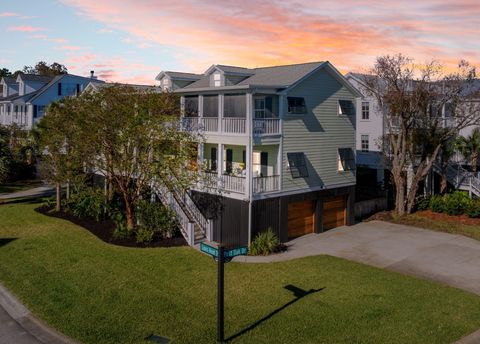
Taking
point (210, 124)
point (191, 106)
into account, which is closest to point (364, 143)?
point (191, 106)

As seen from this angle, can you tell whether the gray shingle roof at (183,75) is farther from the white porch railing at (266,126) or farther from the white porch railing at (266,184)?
the white porch railing at (266,184)

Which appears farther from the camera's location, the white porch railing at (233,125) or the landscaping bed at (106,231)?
the white porch railing at (233,125)

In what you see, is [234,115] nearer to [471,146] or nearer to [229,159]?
[229,159]

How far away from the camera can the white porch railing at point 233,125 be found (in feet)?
83.3

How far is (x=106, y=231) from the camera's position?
27.1 meters

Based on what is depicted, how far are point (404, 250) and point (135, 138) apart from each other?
50.3 feet

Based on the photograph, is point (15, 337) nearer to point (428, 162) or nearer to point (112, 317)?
point (112, 317)

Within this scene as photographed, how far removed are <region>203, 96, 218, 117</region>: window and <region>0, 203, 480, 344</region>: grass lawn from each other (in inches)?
342

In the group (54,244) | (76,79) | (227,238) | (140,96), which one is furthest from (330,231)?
(76,79)

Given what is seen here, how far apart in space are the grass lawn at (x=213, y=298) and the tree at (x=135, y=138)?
4218 millimetres

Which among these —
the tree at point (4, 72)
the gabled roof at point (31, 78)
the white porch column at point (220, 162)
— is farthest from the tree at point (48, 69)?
the white porch column at point (220, 162)

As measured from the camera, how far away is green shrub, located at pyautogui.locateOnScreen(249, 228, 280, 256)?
77.5 feet

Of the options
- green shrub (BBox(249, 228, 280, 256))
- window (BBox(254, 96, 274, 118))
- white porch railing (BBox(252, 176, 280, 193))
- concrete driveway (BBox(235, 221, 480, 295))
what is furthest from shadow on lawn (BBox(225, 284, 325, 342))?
window (BBox(254, 96, 274, 118))

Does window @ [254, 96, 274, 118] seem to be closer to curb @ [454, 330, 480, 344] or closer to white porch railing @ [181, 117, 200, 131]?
white porch railing @ [181, 117, 200, 131]
